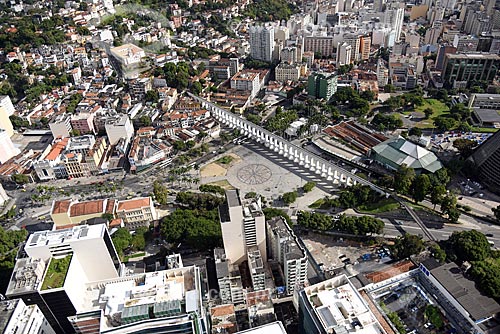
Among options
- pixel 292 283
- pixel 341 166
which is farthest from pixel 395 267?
pixel 341 166

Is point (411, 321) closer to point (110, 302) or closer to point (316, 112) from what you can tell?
point (110, 302)

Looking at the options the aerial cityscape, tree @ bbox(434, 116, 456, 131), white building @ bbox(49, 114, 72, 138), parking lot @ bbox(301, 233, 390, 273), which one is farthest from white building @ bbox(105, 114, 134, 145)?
tree @ bbox(434, 116, 456, 131)

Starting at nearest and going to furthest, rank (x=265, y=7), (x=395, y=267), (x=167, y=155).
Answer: (x=395, y=267)
(x=167, y=155)
(x=265, y=7)

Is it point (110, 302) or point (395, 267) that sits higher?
point (110, 302)

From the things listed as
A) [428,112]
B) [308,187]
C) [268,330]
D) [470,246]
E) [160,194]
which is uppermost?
[268,330]

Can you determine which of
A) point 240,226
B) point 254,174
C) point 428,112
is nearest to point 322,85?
point 428,112

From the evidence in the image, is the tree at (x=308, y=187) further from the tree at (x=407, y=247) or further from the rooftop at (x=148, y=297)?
the rooftop at (x=148, y=297)

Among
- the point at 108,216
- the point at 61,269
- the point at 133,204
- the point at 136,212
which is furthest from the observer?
the point at 133,204

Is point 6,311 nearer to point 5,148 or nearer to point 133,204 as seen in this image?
point 133,204
